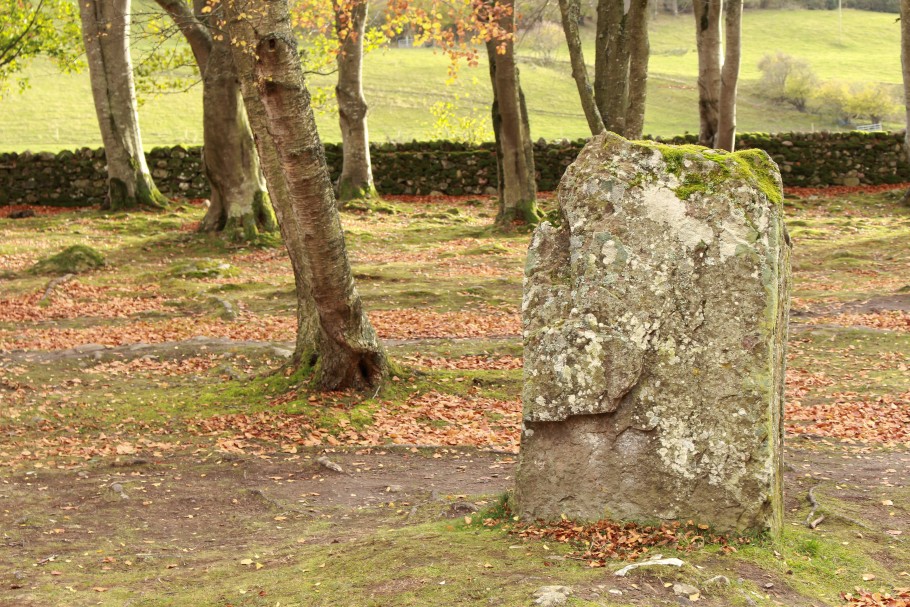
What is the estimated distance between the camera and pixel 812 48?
9106 centimetres

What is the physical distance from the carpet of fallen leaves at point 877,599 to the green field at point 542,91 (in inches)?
1746

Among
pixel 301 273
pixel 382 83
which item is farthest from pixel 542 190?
pixel 382 83

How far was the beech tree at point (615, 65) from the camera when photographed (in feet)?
59.2

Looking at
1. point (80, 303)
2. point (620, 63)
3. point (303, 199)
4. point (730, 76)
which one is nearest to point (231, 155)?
point (80, 303)

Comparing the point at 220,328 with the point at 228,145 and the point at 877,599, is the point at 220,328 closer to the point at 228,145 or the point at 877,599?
the point at 228,145

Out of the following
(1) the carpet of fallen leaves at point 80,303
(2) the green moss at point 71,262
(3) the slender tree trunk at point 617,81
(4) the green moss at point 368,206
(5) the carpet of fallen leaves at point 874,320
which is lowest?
(5) the carpet of fallen leaves at point 874,320

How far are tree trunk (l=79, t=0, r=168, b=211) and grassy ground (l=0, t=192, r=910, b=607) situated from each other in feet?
22.0

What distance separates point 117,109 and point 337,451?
20.6 meters

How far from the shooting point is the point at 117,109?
2767cm

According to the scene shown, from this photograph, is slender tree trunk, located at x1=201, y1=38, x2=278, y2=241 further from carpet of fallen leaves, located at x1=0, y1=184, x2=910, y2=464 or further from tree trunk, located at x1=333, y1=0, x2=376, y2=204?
tree trunk, located at x1=333, y1=0, x2=376, y2=204

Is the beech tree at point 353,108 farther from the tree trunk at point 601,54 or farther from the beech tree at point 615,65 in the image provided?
the beech tree at point 615,65

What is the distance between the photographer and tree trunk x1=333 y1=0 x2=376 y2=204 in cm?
2897

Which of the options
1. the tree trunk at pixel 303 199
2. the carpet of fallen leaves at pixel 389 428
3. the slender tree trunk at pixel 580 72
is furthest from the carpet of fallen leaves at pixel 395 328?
the slender tree trunk at pixel 580 72

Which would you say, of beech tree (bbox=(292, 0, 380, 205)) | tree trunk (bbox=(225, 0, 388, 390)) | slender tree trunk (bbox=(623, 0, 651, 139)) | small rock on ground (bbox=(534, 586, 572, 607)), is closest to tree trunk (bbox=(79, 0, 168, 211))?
beech tree (bbox=(292, 0, 380, 205))
